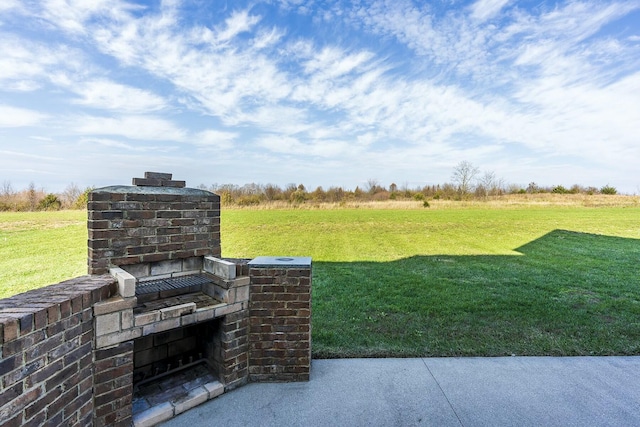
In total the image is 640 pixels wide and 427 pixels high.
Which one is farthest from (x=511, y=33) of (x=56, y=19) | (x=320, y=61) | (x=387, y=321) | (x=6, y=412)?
(x=6, y=412)

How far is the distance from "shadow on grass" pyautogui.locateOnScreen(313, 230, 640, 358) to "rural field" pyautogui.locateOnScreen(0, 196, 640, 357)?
0.02 metres

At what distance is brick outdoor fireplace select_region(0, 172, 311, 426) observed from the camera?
5.18 ft

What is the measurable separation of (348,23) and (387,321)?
7551mm

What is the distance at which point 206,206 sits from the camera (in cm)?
284

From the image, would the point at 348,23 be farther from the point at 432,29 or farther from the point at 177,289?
the point at 177,289

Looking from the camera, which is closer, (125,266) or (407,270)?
(125,266)

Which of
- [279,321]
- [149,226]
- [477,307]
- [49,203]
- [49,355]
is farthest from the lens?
[49,203]

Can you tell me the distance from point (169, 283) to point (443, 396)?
249cm

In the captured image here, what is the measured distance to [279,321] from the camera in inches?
107

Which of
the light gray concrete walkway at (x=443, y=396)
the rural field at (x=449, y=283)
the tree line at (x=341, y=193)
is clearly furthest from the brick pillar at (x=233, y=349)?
the tree line at (x=341, y=193)

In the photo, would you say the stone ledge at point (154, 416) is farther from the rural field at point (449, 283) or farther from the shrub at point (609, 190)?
the shrub at point (609, 190)

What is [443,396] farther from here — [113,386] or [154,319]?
[113,386]

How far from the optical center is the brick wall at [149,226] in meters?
2.26

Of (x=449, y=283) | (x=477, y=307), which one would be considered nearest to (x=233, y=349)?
(x=477, y=307)
